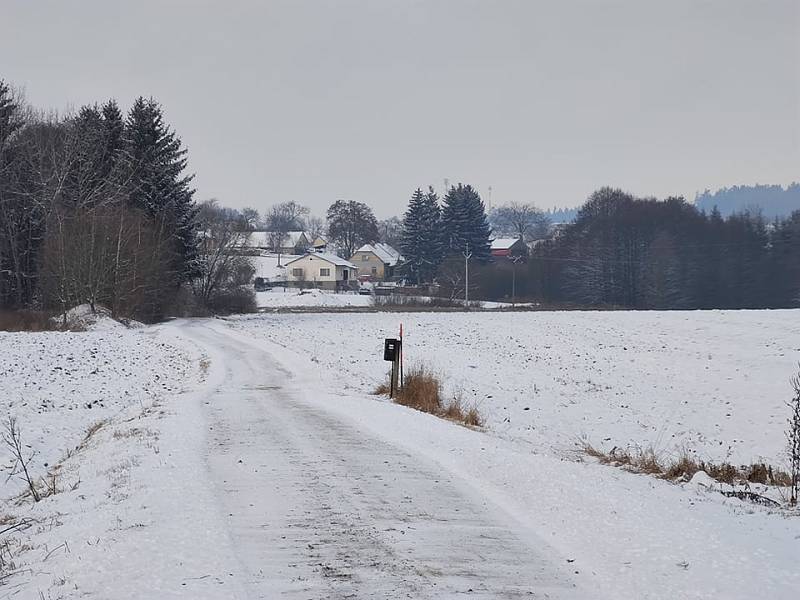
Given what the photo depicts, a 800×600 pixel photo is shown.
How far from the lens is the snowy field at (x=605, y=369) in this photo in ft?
60.4

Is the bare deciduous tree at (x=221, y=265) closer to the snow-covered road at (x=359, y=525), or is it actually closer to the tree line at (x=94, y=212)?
the tree line at (x=94, y=212)

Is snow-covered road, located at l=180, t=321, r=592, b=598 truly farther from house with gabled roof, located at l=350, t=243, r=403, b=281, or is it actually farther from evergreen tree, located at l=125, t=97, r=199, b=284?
house with gabled roof, located at l=350, t=243, r=403, b=281

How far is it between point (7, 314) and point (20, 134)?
15667 millimetres

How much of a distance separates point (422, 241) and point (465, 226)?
6177mm

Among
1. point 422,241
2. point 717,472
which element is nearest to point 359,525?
point 717,472

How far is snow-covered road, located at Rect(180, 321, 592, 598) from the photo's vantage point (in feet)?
18.2

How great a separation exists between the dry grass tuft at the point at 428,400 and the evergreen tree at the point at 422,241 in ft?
278

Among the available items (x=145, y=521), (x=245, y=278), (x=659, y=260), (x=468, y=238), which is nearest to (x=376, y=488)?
(x=145, y=521)

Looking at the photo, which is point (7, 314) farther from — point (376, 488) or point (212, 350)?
point (376, 488)

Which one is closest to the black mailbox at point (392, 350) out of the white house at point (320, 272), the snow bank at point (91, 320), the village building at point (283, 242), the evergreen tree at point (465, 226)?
the snow bank at point (91, 320)

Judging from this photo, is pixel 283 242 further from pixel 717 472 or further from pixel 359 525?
pixel 359 525

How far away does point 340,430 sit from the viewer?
11.8 m

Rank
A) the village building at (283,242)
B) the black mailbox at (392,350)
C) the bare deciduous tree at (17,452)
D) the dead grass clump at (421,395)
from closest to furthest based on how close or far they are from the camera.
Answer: the bare deciduous tree at (17,452) → the dead grass clump at (421,395) → the black mailbox at (392,350) → the village building at (283,242)

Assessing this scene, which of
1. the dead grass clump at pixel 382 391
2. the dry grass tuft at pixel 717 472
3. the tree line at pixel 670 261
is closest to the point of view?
the dry grass tuft at pixel 717 472
